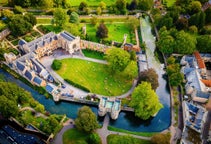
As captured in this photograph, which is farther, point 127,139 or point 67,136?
point 67,136

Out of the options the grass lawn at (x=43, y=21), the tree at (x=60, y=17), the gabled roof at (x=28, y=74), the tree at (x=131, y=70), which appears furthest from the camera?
the grass lawn at (x=43, y=21)

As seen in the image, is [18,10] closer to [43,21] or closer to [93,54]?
[43,21]

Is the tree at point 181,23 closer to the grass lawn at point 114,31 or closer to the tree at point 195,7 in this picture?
the tree at point 195,7

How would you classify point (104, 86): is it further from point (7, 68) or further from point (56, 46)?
point (7, 68)

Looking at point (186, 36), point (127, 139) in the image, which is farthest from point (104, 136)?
point (186, 36)

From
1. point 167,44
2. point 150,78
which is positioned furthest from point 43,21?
point 150,78

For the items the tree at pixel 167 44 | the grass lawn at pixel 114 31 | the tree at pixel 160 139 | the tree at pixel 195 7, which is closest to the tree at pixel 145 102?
the tree at pixel 160 139
